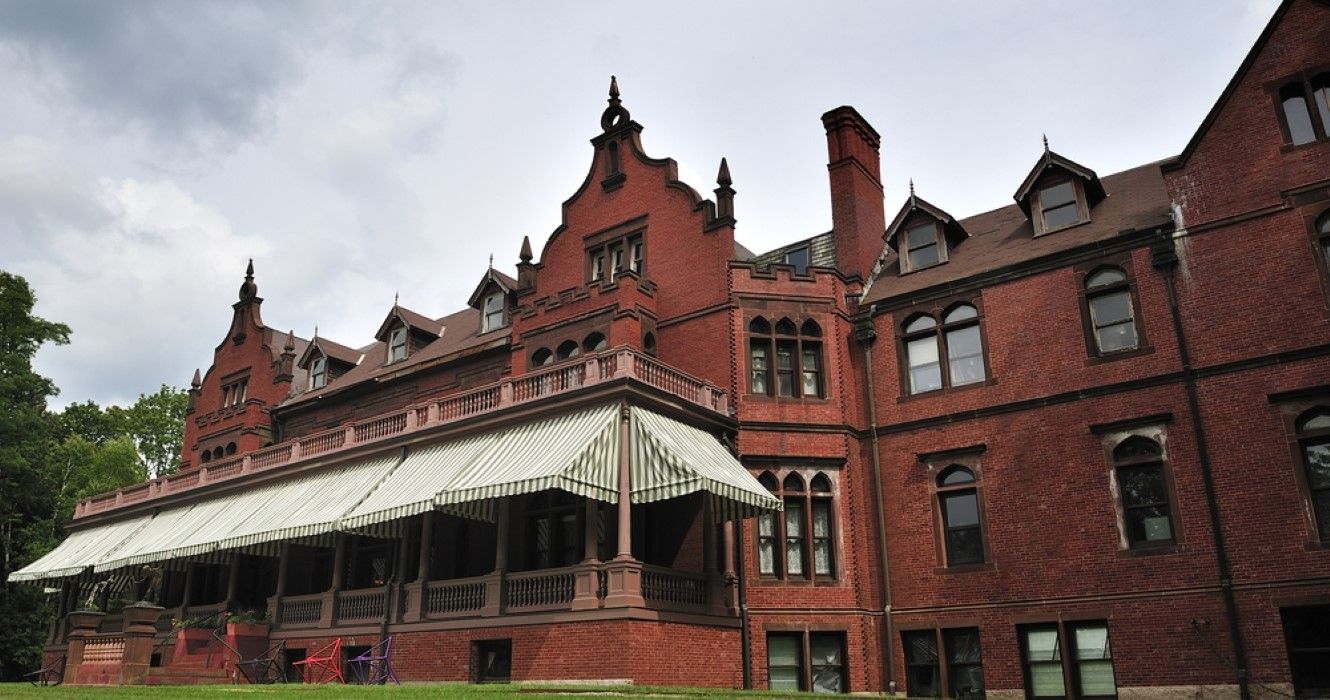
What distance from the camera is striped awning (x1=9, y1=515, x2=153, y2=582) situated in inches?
1432

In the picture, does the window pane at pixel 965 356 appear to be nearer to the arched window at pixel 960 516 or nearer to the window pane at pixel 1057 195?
the arched window at pixel 960 516

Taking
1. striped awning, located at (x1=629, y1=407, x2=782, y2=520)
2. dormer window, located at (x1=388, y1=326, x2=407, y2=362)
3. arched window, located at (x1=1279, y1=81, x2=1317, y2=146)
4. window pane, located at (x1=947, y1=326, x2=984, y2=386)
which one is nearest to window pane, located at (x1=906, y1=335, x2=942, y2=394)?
window pane, located at (x1=947, y1=326, x2=984, y2=386)

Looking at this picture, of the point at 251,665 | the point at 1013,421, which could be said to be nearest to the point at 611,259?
the point at 1013,421

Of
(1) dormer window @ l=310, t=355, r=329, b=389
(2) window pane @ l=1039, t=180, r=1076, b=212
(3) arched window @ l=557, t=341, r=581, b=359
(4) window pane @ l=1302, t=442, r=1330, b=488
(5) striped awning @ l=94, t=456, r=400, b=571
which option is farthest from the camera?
(1) dormer window @ l=310, t=355, r=329, b=389

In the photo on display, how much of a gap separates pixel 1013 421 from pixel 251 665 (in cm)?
2136

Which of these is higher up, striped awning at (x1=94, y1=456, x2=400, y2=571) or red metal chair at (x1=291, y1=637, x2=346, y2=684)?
striped awning at (x1=94, y1=456, x2=400, y2=571)

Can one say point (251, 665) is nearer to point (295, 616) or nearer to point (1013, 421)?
point (295, 616)

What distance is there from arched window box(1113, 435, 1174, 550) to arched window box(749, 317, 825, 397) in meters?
7.70

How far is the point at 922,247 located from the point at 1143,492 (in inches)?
370

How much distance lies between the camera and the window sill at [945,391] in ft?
83.1

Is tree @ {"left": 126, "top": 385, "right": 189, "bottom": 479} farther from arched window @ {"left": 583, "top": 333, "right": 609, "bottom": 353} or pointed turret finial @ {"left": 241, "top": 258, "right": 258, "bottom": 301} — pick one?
arched window @ {"left": 583, "top": 333, "right": 609, "bottom": 353}

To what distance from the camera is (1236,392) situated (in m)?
21.6

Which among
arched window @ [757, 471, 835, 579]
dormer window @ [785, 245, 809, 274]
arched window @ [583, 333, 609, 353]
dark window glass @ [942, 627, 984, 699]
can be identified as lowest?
dark window glass @ [942, 627, 984, 699]

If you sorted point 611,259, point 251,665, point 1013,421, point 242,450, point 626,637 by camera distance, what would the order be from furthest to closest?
1. point 242,450
2. point 611,259
3. point 251,665
4. point 1013,421
5. point 626,637
